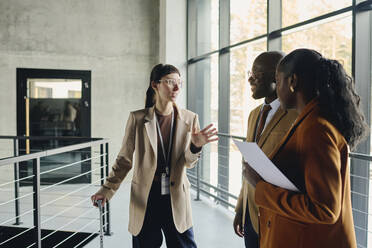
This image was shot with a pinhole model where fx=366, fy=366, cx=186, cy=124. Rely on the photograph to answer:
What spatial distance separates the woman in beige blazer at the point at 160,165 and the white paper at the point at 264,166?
2.26 feet

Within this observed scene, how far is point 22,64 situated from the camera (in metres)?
6.48

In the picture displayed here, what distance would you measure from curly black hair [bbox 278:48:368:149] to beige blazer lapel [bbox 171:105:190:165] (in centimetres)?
102

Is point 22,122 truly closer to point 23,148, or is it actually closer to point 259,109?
point 23,148

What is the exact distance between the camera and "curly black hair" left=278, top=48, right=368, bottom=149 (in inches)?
39.9

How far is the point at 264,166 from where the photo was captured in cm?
108

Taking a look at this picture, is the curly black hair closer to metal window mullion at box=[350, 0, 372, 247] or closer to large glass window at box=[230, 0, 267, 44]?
metal window mullion at box=[350, 0, 372, 247]

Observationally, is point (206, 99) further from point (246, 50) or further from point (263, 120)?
point (263, 120)

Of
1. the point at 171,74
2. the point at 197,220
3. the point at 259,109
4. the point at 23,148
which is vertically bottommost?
the point at 197,220

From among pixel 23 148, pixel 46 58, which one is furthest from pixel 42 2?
pixel 23 148

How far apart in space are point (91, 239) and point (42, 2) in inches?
189

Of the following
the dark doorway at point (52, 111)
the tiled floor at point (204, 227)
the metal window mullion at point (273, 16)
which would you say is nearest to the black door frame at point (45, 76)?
the dark doorway at point (52, 111)

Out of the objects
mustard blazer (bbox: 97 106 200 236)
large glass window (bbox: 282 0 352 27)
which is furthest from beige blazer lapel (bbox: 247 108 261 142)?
large glass window (bbox: 282 0 352 27)

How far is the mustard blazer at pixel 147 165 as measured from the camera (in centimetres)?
191

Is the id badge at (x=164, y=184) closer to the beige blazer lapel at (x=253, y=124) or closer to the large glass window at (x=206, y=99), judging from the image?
the beige blazer lapel at (x=253, y=124)
